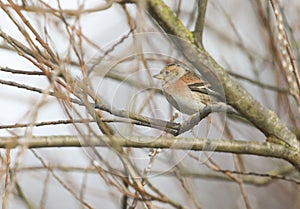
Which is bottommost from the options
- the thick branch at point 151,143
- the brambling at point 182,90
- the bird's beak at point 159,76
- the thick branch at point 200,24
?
the thick branch at point 151,143

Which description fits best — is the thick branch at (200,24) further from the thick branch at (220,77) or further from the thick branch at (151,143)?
the thick branch at (151,143)

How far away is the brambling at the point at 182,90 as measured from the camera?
5.11 ft

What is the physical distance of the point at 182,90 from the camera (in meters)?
1.55

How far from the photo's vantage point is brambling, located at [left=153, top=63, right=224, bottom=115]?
156 cm

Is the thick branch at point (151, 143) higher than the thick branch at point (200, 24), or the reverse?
the thick branch at point (200, 24)

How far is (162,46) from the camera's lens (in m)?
2.22

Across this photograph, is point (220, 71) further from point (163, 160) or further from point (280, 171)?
point (280, 171)

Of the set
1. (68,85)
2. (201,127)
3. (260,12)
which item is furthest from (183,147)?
(260,12)

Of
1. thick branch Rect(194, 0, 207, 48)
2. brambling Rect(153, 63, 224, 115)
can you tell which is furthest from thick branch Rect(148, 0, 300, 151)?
brambling Rect(153, 63, 224, 115)

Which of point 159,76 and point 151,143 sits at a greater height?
point 159,76

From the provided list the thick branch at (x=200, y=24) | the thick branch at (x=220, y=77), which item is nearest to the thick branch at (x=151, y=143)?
the thick branch at (x=220, y=77)

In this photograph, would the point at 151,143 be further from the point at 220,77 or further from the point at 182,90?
the point at 220,77

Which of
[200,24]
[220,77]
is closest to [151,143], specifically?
[220,77]

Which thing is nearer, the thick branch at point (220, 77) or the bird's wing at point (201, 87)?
the bird's wing at point (201, 87)
